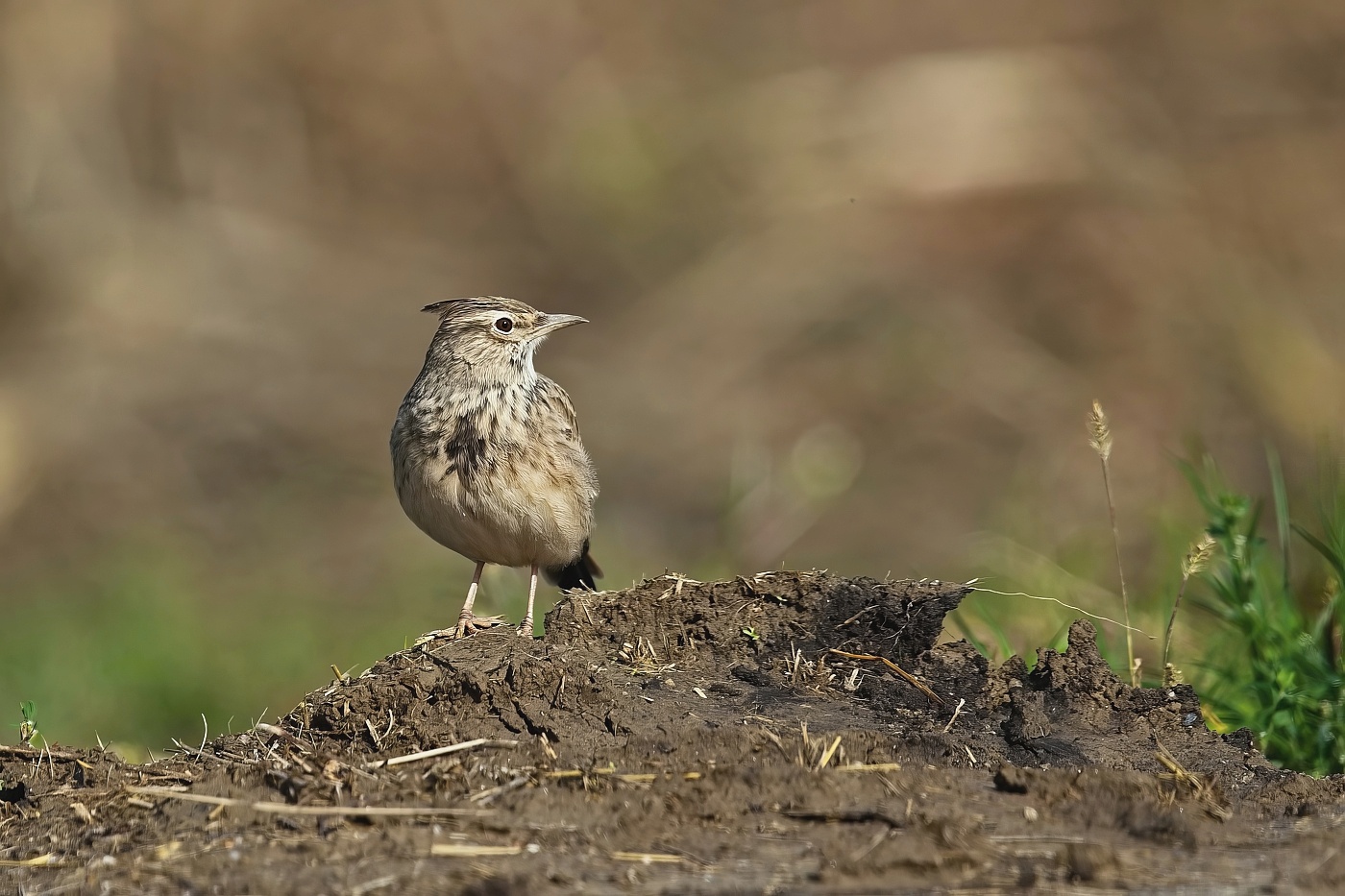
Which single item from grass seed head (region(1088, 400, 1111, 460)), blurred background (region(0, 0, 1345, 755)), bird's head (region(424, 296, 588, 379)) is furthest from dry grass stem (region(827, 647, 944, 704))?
blurred background (region(0, 0, 1345, 755))

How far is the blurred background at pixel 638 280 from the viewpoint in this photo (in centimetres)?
1146

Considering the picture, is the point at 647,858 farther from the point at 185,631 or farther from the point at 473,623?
the point at 185,631

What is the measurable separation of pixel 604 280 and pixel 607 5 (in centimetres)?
425

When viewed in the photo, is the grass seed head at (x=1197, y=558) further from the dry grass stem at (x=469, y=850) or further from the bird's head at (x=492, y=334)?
the bird's head at (x=492, y=334)

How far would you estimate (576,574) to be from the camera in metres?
8.00

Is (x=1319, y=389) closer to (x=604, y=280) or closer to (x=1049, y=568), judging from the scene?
(x=1049, y=568)

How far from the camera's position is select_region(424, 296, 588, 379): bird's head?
7.36 metres

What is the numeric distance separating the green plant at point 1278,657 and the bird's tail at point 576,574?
9.98 ft

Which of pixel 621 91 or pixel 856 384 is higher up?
pixel 621 91

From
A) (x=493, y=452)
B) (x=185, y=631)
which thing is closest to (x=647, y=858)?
(x=493, y=452)

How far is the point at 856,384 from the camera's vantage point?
45.7ft

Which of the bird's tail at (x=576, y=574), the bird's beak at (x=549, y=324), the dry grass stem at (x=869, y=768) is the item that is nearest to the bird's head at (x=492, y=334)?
the bird's beak at (x=549, y=324)

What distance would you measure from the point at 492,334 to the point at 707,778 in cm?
369

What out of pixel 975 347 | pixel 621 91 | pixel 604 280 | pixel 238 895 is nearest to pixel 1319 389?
pixel 975 347
